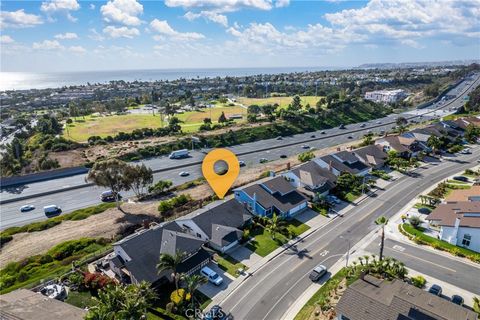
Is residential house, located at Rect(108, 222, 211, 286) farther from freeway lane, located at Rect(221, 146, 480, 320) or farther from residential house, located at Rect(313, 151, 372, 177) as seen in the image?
residential house, located at Rect(313, 151, 372, 177)

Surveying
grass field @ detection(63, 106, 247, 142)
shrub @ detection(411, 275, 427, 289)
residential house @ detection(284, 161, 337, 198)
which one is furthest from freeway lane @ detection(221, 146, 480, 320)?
grass field @ detection(63, 106, 247, 142)

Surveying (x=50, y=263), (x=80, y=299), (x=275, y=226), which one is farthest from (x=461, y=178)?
(x=50, y=263)

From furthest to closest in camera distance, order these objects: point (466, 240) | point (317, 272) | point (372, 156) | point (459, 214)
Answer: point (372, 156) < point (459, 214) < point (466, 240) < point (317, 272)

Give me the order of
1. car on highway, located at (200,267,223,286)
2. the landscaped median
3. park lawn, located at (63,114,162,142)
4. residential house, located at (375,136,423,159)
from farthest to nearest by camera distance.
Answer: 1. park lawn, located at (63,114,162,142)
2. residential house, located at (375,136,423,159)
3. the landscaped median
4. car on highway, located at (200,267,223,286)

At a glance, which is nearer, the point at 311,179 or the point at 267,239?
the point at 267,239

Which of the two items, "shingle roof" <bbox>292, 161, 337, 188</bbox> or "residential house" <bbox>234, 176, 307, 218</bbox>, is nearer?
"residential house" <bbox>234, 176, 307, 218</bbox>

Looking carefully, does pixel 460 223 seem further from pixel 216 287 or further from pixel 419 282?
pixel 216 287

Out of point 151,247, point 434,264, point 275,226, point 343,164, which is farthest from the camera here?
point 343,164

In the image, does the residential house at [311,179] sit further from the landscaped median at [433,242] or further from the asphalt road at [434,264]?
the asphalt road at [434,264]

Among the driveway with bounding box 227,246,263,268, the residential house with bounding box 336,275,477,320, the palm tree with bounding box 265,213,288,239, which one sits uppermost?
the residential house with bounding box 336,275,477,320
